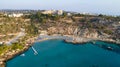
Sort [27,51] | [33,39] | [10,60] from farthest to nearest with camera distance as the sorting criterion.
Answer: [33,39] < [27,51] < [10,60]

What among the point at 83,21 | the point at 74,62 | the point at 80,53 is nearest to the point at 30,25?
the point at 83,21

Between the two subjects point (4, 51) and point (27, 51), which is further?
point (27, 51)

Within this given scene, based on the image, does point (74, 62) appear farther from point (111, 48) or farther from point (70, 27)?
point (70, 27)

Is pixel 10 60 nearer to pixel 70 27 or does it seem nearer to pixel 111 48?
pixel 111 48

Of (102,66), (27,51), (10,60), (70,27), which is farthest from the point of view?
(70,27)

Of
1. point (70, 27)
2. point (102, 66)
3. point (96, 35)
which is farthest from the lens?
point (70, 27)

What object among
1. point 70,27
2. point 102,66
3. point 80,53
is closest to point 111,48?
point 80,53

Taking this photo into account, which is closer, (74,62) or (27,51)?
(74,62)
